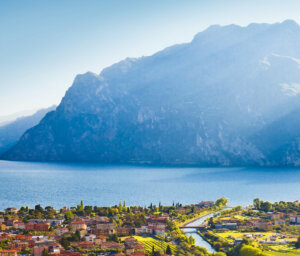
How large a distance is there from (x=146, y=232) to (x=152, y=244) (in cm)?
913

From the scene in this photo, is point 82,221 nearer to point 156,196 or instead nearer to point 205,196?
point 156,196

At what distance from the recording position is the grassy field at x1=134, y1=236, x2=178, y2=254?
7019cm

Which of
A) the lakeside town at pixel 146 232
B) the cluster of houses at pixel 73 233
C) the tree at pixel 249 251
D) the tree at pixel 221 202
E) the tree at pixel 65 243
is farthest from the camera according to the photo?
the tree at pixel 221 202

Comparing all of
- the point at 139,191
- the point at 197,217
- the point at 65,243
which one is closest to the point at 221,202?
the point at 197,217

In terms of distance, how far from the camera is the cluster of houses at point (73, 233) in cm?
6447

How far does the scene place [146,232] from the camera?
82312mm

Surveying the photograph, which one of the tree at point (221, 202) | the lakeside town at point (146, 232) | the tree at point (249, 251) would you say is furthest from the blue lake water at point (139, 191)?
the tree at point (249, 251)

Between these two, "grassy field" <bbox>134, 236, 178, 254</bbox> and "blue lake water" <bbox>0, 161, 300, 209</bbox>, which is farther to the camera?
"blue lake water" <bbox>0, 161, 300, 209</bbox>

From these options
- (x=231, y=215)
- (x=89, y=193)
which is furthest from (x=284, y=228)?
(x=89, y=193)

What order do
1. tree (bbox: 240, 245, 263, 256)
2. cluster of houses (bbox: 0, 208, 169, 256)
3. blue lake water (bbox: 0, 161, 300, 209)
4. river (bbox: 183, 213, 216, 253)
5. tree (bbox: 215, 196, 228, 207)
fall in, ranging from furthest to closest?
blue lake water (bbox: 0, 161, 300, 209) < tree (bbox: 215, 196, 228, 207) < river (bbox: 183, 213, 216, 253) < cluster of houses (bbox: 0, 208, 169, 256) < tree (bbox: 240, 245, 263, 256)

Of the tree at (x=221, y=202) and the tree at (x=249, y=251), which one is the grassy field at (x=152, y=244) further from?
the tree at (x=221, y=202)

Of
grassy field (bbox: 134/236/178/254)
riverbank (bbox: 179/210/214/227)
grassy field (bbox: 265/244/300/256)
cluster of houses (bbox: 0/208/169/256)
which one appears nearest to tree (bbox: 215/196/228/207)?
riverbank (bbox: 179/210/214/227)

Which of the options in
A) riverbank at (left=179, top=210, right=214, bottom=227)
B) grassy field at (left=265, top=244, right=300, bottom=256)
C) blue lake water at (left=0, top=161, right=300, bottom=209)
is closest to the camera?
grassy field at (left=265, top=244, right=300, bottom=256)

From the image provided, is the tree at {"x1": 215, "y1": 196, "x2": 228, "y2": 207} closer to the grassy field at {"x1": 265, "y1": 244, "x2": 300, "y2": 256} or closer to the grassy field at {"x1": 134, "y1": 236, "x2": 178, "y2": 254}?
the grassy field at {"x1": 134, "y1": 236, "x2": 178, "y2": 254}
